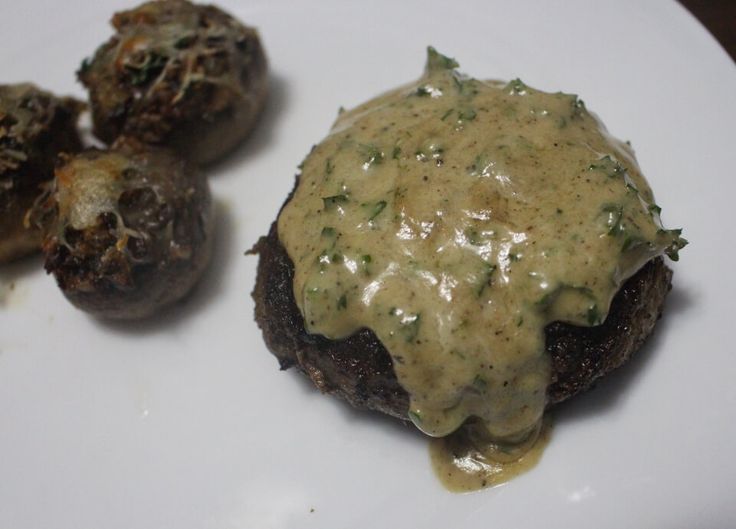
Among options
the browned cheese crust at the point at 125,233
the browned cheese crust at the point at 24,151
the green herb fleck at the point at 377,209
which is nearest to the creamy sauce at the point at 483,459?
the green herb fleck at the point at 377,209

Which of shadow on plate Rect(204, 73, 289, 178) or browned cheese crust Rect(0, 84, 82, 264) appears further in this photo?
shadow on plate Rect(204, 73, 289, 178)

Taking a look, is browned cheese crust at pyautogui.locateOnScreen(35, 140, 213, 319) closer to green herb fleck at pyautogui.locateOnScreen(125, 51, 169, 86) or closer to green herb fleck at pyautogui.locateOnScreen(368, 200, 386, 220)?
green herb fleck at pyautogui.locateOnScreen(125, 51, 169, 86)

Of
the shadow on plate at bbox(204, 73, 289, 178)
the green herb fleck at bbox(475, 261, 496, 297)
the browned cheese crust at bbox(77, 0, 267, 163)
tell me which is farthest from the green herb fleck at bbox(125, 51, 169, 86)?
the green herb fleck at bbox(475, 261, 496, 297)

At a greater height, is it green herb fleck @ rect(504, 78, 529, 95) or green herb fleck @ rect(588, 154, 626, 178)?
green herb fleck @ rect(588, 154, 626, 178)

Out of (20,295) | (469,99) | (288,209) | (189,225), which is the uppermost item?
(469,99)

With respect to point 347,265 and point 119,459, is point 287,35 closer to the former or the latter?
point 347,265

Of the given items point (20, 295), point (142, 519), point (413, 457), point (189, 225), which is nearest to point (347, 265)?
point (413, 457)

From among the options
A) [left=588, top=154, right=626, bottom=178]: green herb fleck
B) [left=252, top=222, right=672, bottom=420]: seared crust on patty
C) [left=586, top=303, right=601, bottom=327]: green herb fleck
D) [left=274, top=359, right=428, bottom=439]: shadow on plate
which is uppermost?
[left=588, top=154, right=626, bottom=178]: green herb fleck
